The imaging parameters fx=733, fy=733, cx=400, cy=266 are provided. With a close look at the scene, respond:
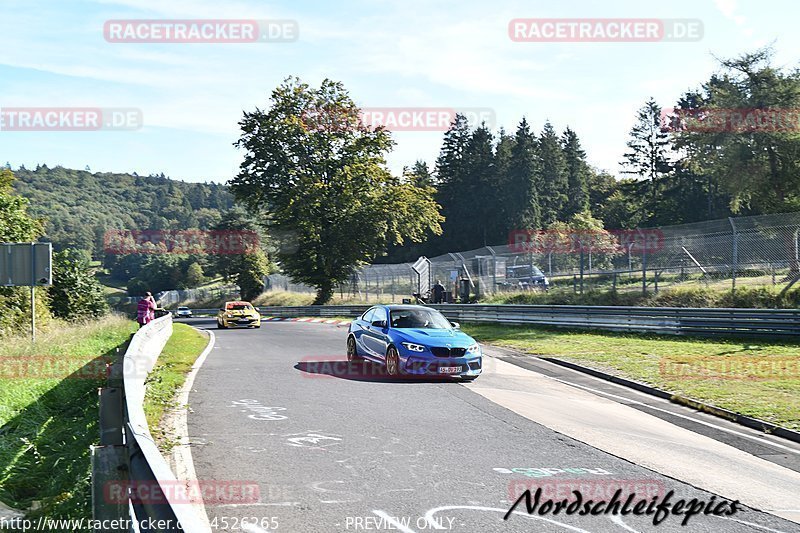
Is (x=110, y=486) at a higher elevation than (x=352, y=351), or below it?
higher

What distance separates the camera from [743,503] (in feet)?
21.4

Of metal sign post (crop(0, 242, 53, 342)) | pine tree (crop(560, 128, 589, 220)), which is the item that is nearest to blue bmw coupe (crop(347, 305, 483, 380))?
metal sign post (crop(0, 242, 53, 342))

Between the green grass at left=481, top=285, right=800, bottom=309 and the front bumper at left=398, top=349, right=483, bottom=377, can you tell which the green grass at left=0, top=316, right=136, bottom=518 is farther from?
the green grass at left=481, top=285, right=800, bottom=309

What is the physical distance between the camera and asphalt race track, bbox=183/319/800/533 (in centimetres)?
571

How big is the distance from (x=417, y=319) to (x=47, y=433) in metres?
7.28

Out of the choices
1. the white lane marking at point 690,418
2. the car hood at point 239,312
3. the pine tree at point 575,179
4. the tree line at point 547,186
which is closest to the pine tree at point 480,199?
the tree line at point 547,186

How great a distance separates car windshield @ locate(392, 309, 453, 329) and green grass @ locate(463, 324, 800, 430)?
12.8 ft

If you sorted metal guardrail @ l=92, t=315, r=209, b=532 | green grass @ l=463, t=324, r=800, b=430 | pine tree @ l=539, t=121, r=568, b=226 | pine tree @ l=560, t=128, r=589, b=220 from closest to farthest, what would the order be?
metal guardrail @ l=92, t=315, r=209, b=532 → green grass @ l=463, t=324, r=800, b=430 → pine tree @ l=539, t=121, r=568, b=226 → pine tree @ l=560, t=128, r=589, b=220

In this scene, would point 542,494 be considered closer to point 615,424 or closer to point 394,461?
point 394,461

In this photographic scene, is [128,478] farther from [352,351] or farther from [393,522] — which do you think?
[352,351]

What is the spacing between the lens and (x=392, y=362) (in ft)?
45.5

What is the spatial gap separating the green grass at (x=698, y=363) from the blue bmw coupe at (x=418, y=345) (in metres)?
3.67

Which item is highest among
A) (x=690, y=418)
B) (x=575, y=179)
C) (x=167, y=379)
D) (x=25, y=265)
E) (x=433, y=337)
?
(x=575, y=179)

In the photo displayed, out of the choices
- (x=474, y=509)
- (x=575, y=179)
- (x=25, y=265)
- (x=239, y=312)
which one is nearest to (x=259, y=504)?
(x=474, y=509)
